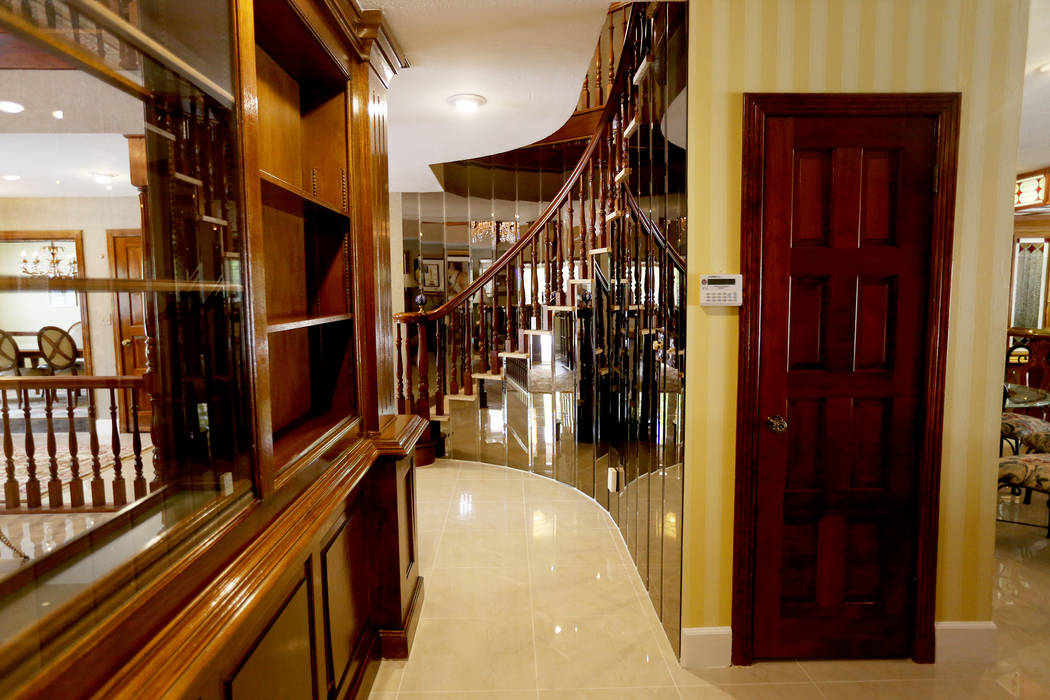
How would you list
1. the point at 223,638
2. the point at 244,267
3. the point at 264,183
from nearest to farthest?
the point at 223,638 → the point at 244,267 → the point at 264,183

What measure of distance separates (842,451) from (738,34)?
1.63 metres

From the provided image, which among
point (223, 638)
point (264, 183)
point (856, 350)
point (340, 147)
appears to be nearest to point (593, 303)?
point (856, 350)

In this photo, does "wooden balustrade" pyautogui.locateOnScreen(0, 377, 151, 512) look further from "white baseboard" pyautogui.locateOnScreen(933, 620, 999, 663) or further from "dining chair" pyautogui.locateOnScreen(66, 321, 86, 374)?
"white baseboard" pyautogui.locateOnScreen(933, 620, 999, 663)

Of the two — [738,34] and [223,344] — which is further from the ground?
[738,34]

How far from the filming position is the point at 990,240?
2090 mm

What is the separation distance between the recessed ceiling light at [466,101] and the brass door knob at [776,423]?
2324mm

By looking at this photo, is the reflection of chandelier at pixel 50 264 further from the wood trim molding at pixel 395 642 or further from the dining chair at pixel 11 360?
the wood trim molding at pixel 395 642

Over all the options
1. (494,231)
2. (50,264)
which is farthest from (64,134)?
(494,231)

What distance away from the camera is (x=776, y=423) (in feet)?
6.90

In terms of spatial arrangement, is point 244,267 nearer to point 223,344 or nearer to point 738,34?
point 223,344

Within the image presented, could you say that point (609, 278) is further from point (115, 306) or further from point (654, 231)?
point (115, 306)

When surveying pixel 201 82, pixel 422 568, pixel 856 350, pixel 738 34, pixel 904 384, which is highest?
pixel 738 34

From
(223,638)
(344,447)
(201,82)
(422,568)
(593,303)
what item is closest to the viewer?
(223,638)

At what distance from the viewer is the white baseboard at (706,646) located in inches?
86.3
